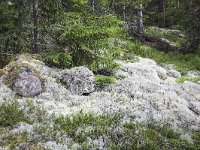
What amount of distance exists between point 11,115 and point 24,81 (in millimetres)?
2008

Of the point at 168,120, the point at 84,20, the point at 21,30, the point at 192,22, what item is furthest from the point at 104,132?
the point at 192,22

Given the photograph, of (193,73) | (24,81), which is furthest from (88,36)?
(193,73)

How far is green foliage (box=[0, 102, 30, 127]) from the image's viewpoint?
37.1 feet

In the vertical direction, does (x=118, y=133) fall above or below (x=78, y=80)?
below

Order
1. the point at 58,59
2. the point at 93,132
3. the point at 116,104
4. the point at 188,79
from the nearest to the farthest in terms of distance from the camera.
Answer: the point at 93,132 → the point at 116,104 → the point at 58,59 → the point at 188,79

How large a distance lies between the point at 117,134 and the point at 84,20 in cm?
728

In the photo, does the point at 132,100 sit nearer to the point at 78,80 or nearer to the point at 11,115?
the point at 78,80

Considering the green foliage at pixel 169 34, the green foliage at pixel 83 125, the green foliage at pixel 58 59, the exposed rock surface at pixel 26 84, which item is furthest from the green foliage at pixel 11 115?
the green foliage at pixel 169 34

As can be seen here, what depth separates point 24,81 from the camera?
43.6 ft

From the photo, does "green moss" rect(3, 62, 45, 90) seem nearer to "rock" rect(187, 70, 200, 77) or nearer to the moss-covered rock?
the moss-covered rock

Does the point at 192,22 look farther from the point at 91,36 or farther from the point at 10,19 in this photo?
the point at 10,19

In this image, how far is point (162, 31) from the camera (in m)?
33.8

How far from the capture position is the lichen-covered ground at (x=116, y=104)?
36.0 feet

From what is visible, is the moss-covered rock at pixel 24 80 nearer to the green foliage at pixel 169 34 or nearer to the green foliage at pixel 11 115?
the green foliage at pixel 11 115
